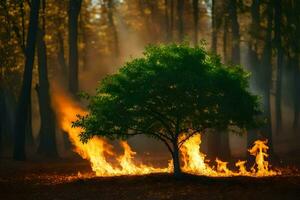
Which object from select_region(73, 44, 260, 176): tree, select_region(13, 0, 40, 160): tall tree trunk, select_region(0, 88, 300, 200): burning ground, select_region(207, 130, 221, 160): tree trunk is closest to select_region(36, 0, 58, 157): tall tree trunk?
select_region(13, 0, 40, 160): tall tree trunk

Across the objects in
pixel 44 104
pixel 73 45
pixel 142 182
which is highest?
pixel 73 45

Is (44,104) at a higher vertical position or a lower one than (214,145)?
higher

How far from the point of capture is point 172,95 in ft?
55.4

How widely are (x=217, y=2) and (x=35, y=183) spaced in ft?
68.6

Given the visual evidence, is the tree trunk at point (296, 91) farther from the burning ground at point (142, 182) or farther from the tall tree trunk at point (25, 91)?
the tall tree trunk at point (25, 91)

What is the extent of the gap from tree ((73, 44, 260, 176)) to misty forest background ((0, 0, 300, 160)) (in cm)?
123

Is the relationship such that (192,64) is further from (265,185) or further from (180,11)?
(180,11)

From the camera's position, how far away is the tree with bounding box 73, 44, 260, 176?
16781 millimetres

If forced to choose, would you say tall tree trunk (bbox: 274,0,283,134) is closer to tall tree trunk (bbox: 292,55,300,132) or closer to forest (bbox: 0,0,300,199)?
Result: forest (bbox: 0,0,300,199)

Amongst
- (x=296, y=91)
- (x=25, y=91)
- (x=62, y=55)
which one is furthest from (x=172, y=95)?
(x=62, y=55)

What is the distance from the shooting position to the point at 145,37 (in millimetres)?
54969

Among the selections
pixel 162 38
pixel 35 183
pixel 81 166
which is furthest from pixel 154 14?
pixel 35 183

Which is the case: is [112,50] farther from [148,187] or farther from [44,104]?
[148,187]

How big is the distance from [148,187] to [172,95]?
292 centimetres
